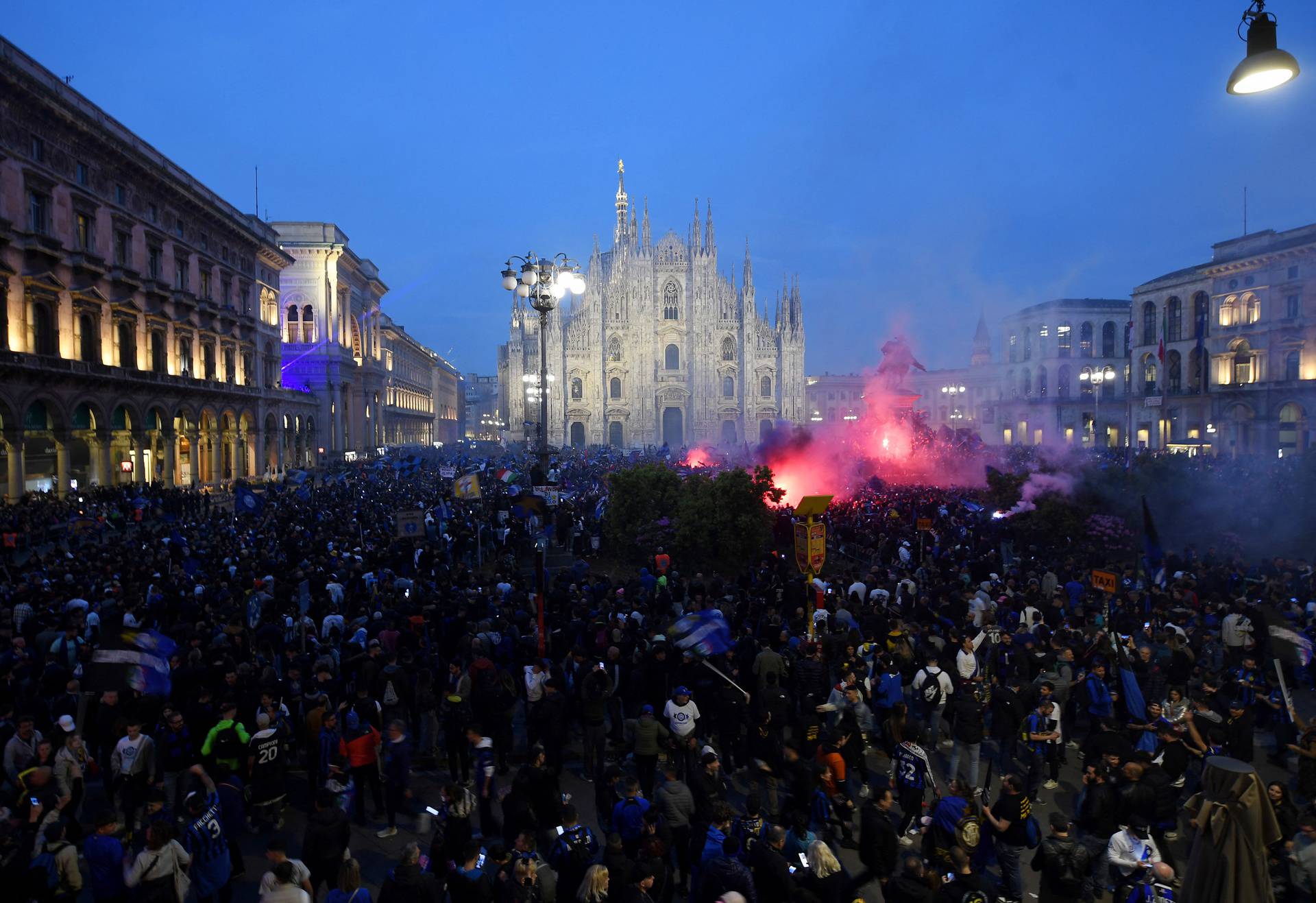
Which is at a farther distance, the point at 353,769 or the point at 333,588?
the point at 333,588

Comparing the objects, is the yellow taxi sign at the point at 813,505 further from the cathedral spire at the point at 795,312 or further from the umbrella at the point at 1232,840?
the cathedral spire at the point at 795,312

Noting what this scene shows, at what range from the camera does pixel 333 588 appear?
39.6ft

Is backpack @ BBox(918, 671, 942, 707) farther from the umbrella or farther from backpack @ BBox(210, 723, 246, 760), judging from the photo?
backpack @ BBox(210, 723, 246, 760)

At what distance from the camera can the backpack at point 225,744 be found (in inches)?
252

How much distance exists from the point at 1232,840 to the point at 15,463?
95.9 ft

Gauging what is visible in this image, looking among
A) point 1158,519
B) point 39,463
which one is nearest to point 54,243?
point 39,463

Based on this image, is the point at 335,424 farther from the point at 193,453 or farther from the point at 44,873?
the point at 44,873

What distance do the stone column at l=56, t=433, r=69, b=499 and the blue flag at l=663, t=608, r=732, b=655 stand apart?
2533 centimetres

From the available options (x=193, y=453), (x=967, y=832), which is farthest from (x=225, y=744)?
(x=193, y=453)

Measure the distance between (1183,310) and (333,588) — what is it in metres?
55.8

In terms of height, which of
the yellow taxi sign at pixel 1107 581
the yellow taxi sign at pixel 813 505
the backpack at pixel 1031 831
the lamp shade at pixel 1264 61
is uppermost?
the lamp shade at pixel 1264 61

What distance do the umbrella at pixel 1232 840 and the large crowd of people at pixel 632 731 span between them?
762 mm

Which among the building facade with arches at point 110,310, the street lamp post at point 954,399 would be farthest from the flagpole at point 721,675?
the street lamp post at point 954,399

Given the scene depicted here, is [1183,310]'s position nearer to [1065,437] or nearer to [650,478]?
[1065,437]
